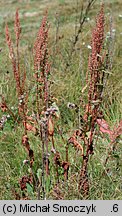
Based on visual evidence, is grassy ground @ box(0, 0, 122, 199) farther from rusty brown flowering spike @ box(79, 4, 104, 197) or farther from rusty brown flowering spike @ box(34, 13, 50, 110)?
rusty brown flowering spike @ box(34, 13, 50, 110)

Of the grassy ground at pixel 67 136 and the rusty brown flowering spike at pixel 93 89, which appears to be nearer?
the rusty brown flowering spike at pixel 93 89

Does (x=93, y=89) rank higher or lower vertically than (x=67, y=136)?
Result: higher

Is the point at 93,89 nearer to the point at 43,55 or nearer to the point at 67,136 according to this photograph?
the point at 43,55

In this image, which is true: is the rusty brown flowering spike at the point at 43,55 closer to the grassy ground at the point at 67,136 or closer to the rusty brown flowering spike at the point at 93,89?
the rusty brown flowering spike at the point at 93,89

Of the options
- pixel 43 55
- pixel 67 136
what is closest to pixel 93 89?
pixel 43 55

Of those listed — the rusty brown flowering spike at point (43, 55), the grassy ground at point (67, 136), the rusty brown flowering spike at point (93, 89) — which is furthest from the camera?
the grassy ground at point (67, 136)

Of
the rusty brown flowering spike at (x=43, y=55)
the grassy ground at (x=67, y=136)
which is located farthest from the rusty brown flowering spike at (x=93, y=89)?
the rusty brown flowering spike at (x=43, y=55)

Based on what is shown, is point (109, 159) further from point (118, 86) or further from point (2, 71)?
point (2, 71)

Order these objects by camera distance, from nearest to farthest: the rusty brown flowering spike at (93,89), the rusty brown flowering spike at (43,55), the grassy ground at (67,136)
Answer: the rusty brown flowering spike at (93,89), the rusty brown flowering spike at (43,55), the grassy ground at (67,136)

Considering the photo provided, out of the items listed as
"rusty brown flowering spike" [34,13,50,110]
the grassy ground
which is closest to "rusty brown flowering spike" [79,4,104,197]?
the grassy ground

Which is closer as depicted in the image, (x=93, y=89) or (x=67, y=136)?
(x=93, y=89)

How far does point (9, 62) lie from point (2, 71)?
161 millimetres

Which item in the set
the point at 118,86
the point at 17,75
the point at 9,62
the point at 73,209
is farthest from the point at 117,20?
the point at 73,209

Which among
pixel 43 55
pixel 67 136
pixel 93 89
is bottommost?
pixel 67 136
